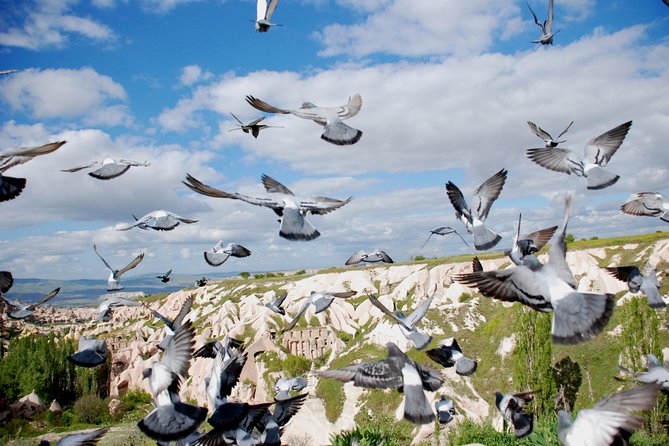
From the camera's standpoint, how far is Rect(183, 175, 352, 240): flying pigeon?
252 inches

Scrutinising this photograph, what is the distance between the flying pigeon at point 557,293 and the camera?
16.9 ft

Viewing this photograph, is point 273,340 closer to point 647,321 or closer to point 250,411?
point 647,321

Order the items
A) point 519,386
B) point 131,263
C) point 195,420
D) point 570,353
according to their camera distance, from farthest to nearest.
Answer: point 570,353 → point 519,386 → point 131,263 → point 195,420

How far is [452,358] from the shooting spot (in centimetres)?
866

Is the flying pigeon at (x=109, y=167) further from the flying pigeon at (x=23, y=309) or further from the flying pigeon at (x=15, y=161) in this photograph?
the flying pigeon at (x=23, y=309)

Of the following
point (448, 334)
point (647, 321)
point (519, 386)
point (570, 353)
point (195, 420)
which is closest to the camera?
point (195, 420)

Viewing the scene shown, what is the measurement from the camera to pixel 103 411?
2167 inches

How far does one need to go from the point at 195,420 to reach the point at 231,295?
83.8 metres

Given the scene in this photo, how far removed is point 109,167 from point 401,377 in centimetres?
597

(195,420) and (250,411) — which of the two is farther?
(250,411)

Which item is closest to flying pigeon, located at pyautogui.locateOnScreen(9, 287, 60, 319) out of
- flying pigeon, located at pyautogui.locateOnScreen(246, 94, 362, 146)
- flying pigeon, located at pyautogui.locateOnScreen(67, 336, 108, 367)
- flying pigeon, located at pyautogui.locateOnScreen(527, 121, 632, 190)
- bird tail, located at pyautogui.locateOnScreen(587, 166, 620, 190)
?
flying pigeon, located at pyautogui.locateOnScreen(67, 336, 108, 367)

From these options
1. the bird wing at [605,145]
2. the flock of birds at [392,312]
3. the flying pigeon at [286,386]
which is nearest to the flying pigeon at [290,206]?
the flock of birds at [392,312]

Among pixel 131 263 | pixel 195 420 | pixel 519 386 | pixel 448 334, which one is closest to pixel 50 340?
pixel 448 334

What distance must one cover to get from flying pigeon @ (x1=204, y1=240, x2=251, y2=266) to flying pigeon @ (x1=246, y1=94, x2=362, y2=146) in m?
3.12
